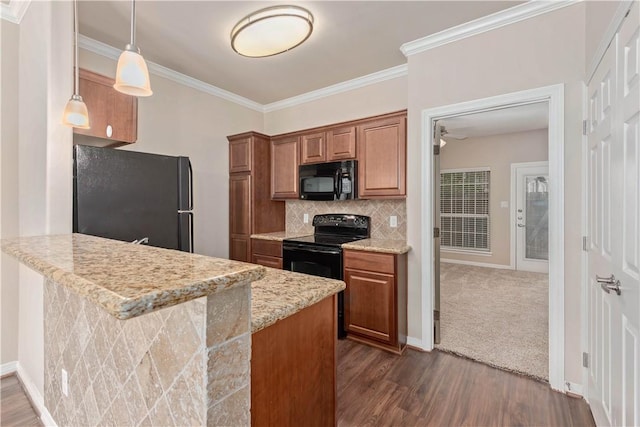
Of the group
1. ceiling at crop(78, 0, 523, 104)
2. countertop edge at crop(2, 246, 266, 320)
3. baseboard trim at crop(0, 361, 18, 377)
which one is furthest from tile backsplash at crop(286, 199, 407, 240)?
baseboard trim at crop(0, 361, 18, 377)

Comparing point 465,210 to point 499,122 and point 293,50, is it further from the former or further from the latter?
point 293,50

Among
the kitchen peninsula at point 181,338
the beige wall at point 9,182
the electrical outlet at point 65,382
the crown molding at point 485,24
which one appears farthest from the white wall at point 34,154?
the crown molding at point 485,24

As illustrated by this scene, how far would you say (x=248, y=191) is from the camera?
12.2 ft

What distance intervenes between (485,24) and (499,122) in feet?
9.82

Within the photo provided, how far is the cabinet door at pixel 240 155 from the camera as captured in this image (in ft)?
12.3

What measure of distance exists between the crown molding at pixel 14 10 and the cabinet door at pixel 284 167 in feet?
7.84

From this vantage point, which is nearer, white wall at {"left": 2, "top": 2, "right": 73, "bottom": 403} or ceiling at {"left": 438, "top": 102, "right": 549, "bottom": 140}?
white wall at {"left": 2, "top": 2, "right": 73, "bottom": 403}

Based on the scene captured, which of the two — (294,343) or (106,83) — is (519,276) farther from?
(106,83)

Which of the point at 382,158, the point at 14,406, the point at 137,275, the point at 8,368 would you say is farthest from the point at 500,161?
the point at 8,368

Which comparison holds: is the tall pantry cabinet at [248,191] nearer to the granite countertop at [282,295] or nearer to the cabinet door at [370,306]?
the cabinet door at [370,306]

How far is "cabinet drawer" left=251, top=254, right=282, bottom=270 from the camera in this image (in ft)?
11.1

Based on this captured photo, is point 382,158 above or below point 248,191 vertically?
above

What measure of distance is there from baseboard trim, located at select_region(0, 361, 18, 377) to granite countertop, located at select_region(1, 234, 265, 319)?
2030 mm

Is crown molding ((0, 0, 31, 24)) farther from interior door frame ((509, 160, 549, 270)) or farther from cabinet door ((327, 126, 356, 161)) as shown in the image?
interior door frame ((509, 160, 549, 270))
